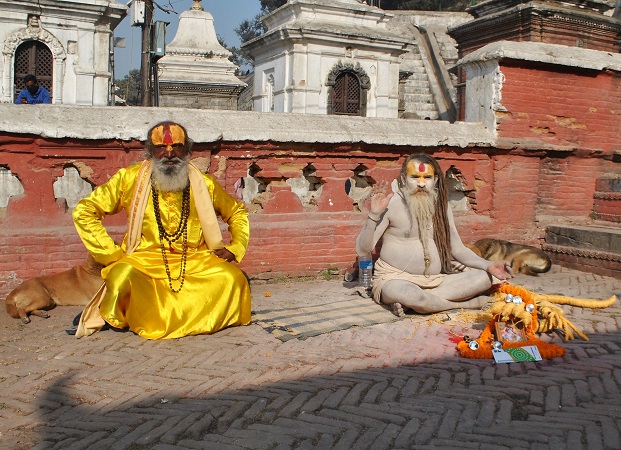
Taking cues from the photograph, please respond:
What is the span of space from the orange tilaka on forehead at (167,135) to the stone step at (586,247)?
204 inches

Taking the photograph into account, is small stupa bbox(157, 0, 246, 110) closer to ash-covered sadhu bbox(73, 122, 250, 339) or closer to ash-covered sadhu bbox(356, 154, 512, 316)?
ash-covered sadhu bbox(356, 154, 512, 316)

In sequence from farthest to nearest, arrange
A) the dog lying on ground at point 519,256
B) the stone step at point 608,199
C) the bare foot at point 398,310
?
the stone step at point 608,199 < the dog lying on ground at point 519,256 < the bare foot at point 398,310

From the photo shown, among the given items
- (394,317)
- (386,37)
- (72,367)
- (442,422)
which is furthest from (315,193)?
(386,37)

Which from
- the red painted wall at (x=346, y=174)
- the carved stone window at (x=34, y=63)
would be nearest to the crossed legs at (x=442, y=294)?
the red painted wall at (x=346, y=174)

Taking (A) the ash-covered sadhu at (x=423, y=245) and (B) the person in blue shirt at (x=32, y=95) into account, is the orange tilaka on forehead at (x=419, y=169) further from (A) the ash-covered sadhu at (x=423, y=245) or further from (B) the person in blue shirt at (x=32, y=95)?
(B) the person in blue shirt at (x=32, y=95)

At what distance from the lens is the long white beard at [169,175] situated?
546 centimetres

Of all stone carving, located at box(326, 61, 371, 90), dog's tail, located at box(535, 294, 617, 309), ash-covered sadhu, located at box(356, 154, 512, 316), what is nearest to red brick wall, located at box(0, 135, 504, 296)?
ash-covered sadhu, located at box(356, 154, 512, 316)

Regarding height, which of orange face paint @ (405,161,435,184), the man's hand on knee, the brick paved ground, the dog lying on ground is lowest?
the brick paved ground

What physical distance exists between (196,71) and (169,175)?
19105mm

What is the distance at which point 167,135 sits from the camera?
546 cm

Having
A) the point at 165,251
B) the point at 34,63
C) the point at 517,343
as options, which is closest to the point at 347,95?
the point at 34,63

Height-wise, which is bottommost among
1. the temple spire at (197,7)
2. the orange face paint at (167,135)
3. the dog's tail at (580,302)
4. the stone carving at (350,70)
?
the dog's tail at (580,302)

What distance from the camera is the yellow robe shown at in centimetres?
518

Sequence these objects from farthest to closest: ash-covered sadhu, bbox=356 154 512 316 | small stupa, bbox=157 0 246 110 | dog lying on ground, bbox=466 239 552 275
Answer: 1. small stupa, bbox=157 0 246 110
2. dog lying on ground, bbox=466 239 552 275
3. ash-covered sadhu, bbox=356 154 512 316
